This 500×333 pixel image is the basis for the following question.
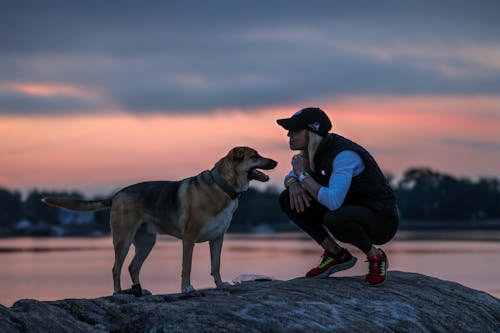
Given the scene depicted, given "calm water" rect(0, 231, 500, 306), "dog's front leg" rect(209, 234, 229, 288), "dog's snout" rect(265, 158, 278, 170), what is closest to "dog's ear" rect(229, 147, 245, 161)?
"dog's snout" rect(265, 158, 278, 170)

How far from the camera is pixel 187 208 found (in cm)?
1070

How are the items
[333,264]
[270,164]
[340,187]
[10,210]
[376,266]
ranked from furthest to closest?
[10,210]
[270,164]
[333,264]
[376,266]
[340,187]

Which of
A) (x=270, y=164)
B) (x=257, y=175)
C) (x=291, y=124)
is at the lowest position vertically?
(x=257, y=175)

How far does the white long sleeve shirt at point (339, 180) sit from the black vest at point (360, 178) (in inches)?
3.6

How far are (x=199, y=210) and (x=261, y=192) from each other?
169 meters

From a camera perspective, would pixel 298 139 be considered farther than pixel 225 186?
No

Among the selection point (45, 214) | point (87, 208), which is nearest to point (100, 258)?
point (87, 208)

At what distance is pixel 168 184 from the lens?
444 inches

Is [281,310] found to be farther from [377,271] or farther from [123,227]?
[123,227]

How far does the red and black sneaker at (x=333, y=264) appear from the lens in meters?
9.56

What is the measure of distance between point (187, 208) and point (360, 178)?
104 inches

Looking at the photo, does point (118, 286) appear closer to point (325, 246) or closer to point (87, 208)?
point (87, 208)

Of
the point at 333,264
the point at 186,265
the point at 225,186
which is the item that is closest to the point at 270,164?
the point at 225,186

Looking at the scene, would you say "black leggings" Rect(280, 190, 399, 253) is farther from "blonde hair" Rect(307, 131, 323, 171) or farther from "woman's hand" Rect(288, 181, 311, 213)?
"blonde hair" Rect(307, 131, 323, 171)
